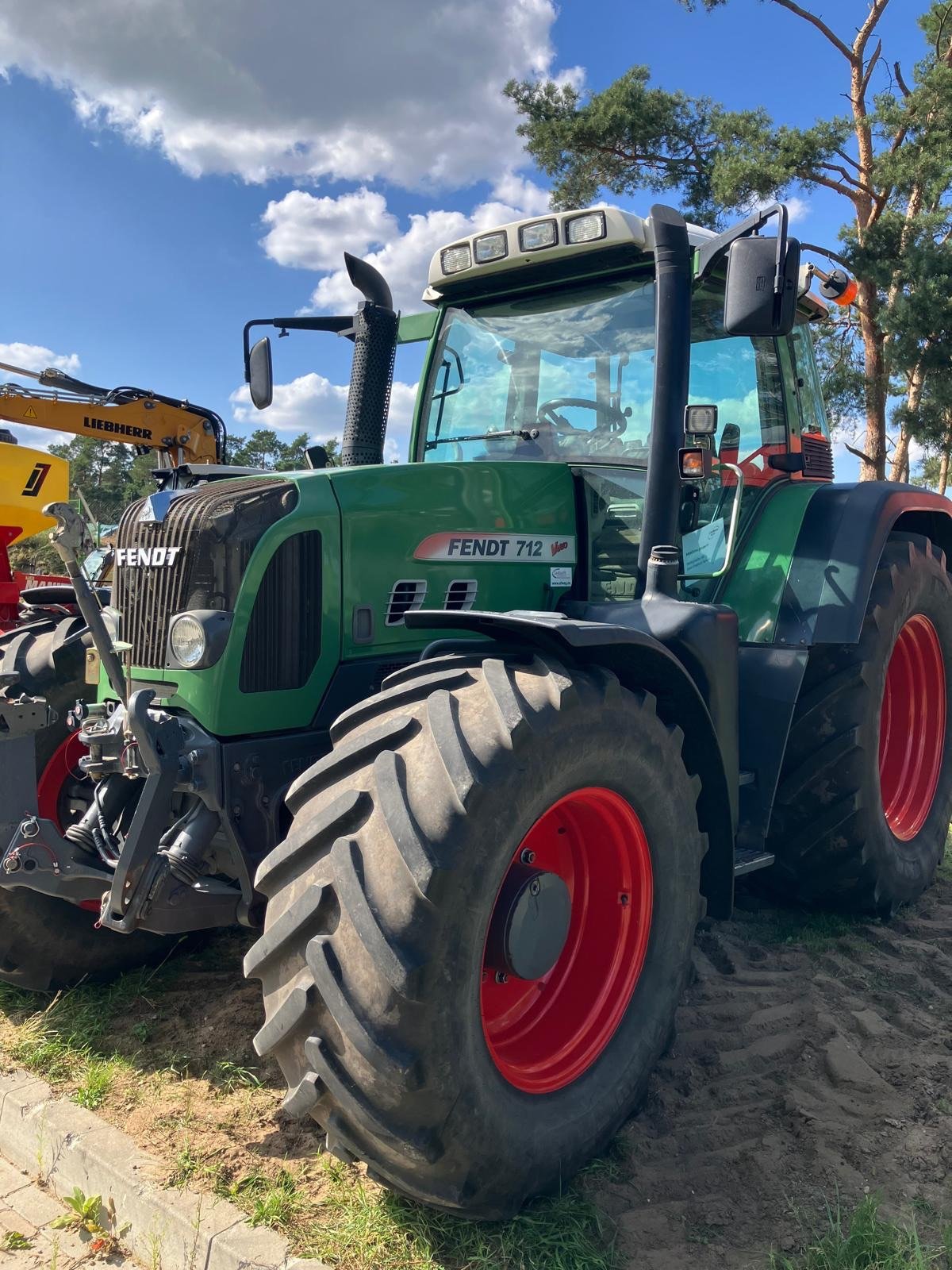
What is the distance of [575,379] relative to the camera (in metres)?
3.71

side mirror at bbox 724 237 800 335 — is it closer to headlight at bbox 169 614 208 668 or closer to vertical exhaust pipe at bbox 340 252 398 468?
vertical exhaust pipe at bbox 340 252 398 468

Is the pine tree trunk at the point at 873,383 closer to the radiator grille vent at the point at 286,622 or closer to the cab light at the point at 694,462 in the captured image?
the cab light at the point at 694,462

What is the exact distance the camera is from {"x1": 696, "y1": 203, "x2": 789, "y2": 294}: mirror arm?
9.23 ft

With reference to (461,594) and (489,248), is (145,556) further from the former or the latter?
(489,248)

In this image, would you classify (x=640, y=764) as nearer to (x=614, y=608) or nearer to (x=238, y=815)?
(x=614, y=608)

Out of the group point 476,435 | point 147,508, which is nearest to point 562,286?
point 476,435

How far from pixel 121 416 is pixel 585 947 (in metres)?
8.84

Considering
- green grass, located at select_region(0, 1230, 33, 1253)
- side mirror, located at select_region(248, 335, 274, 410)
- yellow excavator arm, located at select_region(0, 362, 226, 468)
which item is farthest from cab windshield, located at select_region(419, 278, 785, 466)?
yellow excavator arm, located at select_region(0, 362, 226, 468)

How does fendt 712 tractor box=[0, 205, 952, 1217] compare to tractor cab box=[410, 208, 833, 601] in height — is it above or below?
below

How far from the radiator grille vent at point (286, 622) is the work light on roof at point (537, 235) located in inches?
56.5

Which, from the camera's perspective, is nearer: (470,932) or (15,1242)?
(470,932)

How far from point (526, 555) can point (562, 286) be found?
3.68 feet

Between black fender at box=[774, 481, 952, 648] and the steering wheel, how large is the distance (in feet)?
2.88

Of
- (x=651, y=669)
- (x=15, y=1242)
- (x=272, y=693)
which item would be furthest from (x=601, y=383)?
(x=15, y=1242)
